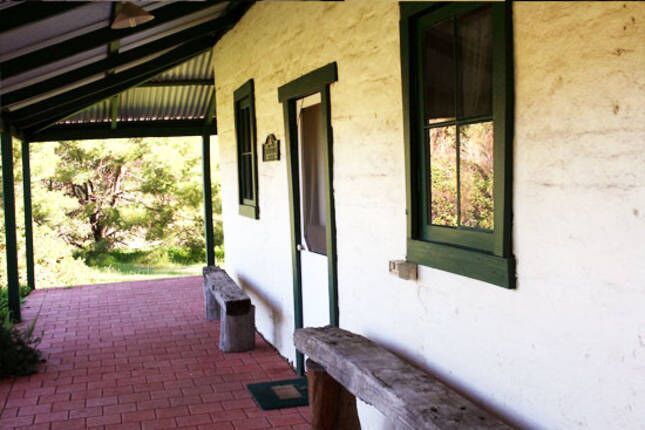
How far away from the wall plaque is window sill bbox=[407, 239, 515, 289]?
2918 mm

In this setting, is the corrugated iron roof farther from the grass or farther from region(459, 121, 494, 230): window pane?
region(459, 121, 494, 230): window pane

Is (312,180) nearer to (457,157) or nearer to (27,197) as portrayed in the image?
(457,157)

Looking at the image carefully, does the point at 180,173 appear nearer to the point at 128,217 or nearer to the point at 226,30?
the point at 128,217

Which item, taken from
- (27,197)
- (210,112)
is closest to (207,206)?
(210,112)

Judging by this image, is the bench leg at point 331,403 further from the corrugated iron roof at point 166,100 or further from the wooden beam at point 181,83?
the wooden beam at point 181,83

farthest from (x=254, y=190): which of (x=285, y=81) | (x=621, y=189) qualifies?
(x=621, y=189)

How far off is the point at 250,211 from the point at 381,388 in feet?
15.5

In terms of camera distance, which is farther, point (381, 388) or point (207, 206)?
point (207, 206)

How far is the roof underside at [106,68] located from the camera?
4.74 meters

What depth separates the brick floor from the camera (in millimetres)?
5379

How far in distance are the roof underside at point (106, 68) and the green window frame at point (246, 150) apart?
835mm

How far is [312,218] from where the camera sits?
6527 millimetres

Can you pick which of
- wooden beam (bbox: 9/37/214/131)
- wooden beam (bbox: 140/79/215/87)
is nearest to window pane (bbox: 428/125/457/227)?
wooden beam (bbox: 9/37/214/131)

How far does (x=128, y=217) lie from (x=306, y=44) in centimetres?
1459
